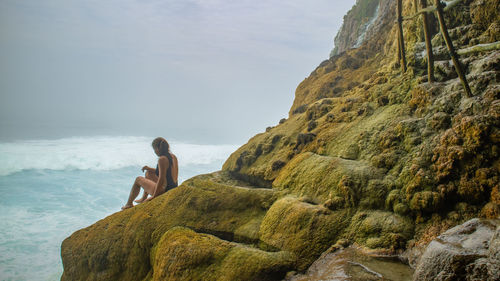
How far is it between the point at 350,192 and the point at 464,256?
8.38 ft

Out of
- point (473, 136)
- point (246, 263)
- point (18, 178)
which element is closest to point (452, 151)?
point (473, 136)

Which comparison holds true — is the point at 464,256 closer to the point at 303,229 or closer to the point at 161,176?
the point at 303,229

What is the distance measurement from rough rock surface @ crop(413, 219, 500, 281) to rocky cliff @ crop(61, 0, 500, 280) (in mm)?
838

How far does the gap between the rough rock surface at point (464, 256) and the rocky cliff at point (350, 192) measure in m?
0.84

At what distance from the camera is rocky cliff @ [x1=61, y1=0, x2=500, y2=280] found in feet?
15.2

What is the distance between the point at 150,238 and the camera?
21.9 ft

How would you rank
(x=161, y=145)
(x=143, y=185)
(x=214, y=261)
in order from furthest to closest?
1. (x=143, y=185)
2. (x=161, y=145)
3. (x=214, y=261)

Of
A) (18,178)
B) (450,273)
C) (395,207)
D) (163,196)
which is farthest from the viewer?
(18,178)

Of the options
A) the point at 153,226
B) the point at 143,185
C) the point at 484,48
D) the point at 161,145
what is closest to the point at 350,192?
the point at 484,48

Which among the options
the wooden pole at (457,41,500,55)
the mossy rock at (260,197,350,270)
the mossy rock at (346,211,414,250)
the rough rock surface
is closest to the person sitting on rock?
the mossy rock at (260,197,350,270)

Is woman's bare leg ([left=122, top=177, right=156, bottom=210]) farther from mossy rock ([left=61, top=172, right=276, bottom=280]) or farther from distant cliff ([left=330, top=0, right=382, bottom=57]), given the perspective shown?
distant cliff ([left=330, top=0, right=382, bottom=57])

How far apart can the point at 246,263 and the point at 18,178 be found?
169ft

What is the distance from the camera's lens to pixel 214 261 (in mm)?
5066

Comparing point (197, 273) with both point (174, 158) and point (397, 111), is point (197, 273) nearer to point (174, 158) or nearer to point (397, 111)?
point (174, 158)
